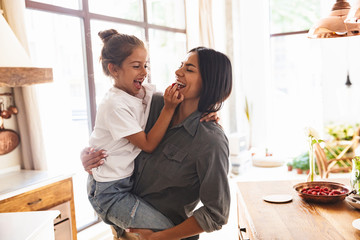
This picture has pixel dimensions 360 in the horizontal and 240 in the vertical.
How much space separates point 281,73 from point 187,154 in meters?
5.81

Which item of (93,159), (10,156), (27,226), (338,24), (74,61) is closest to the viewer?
(27,226)

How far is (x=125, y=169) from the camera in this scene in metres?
1.58

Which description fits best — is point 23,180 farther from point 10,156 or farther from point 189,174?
point 189,174

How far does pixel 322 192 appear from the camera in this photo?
6.45 feet

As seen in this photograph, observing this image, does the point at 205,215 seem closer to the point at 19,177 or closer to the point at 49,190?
the point at 49,190

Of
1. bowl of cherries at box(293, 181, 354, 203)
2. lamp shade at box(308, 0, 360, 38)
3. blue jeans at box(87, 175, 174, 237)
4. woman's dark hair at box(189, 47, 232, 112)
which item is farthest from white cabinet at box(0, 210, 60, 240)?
lamp shade at box(308, 0, 360, 38)

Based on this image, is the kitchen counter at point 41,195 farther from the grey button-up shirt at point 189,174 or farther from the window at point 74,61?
the grey button-up shirt at point 189,174

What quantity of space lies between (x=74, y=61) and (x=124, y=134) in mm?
2139

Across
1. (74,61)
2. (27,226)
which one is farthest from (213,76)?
(74,61)

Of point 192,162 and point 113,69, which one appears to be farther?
point 113,69

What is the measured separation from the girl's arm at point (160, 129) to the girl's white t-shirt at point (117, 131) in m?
0.04

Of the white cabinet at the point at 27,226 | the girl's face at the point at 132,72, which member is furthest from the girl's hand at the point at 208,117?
the white cabinet at the point at 27,226

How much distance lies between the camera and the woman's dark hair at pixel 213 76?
151cm

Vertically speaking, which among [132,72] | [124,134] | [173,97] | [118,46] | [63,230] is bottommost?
[63,230]
